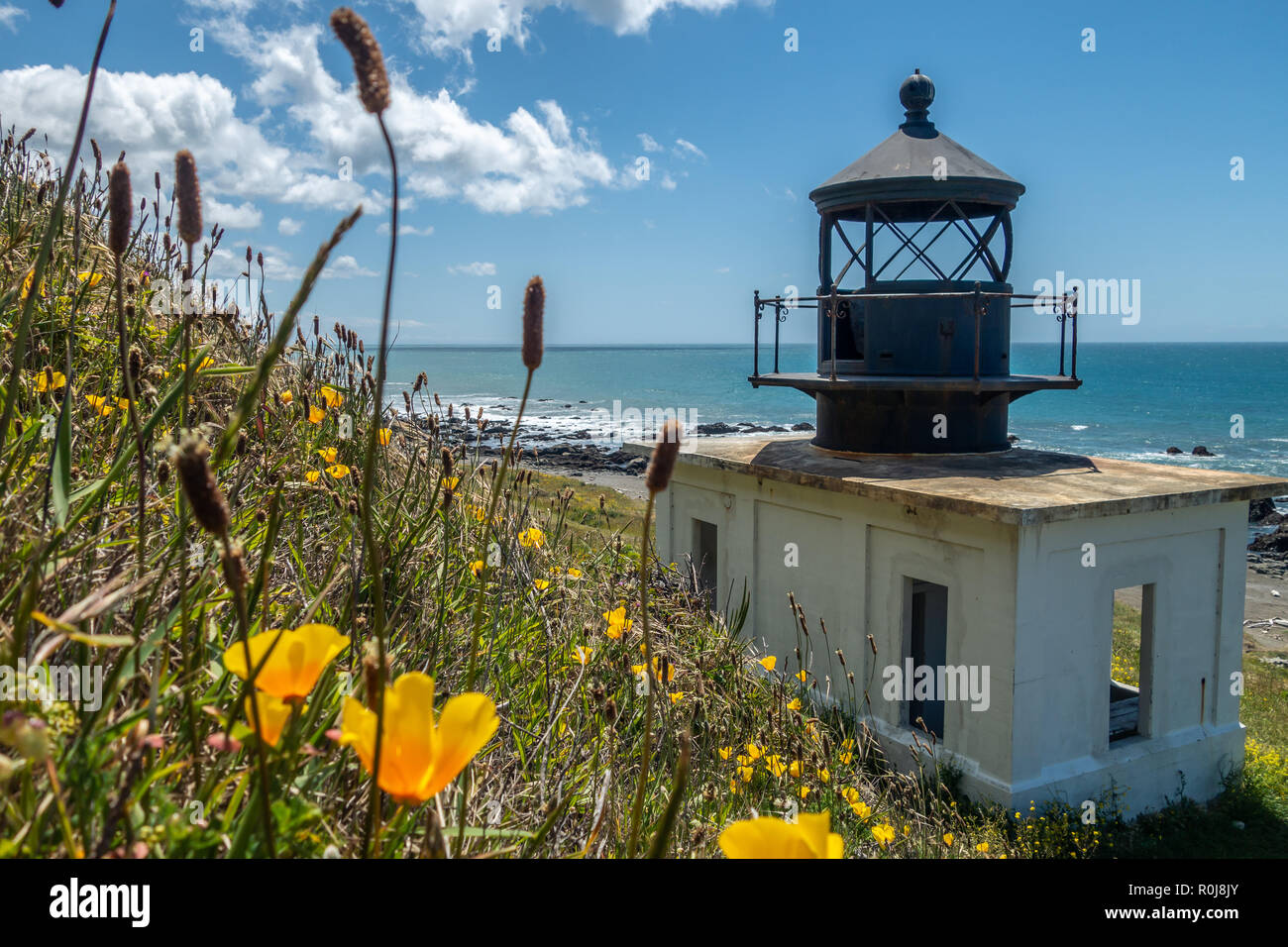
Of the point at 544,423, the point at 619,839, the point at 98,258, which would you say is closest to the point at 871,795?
the point at 619,839

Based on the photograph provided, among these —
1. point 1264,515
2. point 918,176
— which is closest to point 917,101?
point 918,176

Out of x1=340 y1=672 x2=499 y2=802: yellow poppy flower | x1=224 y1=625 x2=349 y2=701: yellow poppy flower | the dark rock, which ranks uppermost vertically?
x1=224 y1=625 x2=349 y2=701: yellow poppy flower

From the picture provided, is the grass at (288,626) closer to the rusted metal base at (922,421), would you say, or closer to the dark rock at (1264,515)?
the rusted metal base at (922,421)

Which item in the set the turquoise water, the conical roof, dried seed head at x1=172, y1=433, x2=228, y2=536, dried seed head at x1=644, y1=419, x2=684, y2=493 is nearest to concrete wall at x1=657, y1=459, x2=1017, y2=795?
the conical roof

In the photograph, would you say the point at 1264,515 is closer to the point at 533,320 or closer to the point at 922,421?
the point at 922,421

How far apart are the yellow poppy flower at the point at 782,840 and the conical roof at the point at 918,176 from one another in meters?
8.73

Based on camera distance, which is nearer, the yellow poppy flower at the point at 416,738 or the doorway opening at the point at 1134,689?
the yellow poppy flower at the point at 416,738

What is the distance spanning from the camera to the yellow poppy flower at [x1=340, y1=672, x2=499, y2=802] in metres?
0.86

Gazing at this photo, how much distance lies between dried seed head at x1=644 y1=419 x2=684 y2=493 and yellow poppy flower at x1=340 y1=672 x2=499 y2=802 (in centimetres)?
28

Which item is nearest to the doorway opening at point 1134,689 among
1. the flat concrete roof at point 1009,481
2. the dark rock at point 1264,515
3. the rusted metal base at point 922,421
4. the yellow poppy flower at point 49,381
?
the flat concrete roof at point 1009,481

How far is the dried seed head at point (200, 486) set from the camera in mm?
685

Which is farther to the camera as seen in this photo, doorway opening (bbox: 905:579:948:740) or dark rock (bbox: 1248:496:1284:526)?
dark rock (bbox: 1248:496:1284:526)

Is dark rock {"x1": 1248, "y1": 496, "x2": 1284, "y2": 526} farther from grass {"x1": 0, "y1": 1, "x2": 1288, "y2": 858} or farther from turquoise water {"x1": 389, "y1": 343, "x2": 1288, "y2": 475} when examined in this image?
grass {"x1": 0, "y1": 1, "x2": 1288, "y2": 858}
